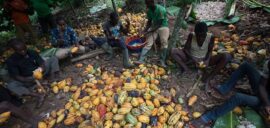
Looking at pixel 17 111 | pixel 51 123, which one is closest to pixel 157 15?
pixel 51 123

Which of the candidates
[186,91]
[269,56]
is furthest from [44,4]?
[269,56]

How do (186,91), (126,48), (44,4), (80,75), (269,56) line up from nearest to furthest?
(186,91) < (269,56) < (80,75) < (126,48) < (44,4)

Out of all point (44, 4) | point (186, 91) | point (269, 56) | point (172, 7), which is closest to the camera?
point (186, 91)

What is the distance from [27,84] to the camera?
166 inches

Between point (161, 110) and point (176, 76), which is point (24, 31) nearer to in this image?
point (176, 76)

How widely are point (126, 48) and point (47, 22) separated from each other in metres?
2.98

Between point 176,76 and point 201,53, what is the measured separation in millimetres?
571

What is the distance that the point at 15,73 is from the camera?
417 centimetres

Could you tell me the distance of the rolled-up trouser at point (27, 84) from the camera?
157 inches

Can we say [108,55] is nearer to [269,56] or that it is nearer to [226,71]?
[226,71]

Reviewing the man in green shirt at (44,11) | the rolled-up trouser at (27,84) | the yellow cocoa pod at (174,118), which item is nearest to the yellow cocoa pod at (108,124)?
the yellow cocoa pod at (174,118)

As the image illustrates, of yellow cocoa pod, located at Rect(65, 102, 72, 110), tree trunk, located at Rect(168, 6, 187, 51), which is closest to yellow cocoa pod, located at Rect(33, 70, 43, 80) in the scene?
yellow cocoa pod, located at Rect(65, 102, 72, 110)

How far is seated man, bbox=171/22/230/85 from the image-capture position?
387cm

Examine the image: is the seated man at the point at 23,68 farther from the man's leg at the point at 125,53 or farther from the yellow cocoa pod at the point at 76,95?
the man's leg at the point at 125,53
